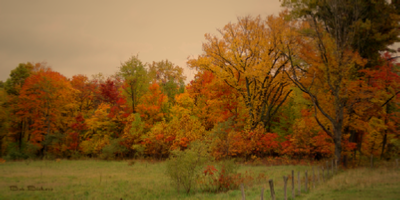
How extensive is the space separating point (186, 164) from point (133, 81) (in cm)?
2930

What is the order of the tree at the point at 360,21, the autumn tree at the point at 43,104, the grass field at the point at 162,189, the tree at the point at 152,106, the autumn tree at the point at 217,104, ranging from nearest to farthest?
the grass field at the point at 162,189 → the tree at the point at 360,21 → the autumn tree at the point at 217,104 → the autumn tree at the point at 43,104 → the tree at the point at 152,106

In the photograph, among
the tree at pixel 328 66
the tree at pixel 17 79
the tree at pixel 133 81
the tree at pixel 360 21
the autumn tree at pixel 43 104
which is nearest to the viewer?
the tree at pixel 360 21

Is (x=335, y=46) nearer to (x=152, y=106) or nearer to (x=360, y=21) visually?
(x=360, y=21)

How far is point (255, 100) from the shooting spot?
29875 mm

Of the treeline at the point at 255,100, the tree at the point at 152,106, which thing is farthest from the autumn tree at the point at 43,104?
the tree at the point at 152,106

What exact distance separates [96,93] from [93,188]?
3080 cm

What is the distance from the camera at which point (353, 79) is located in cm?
2098

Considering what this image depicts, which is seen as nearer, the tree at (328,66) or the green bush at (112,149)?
the tree at (328,66)

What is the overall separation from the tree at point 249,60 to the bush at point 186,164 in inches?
566

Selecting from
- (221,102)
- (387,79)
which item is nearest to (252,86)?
(221,102)

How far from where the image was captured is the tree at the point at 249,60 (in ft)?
92.3

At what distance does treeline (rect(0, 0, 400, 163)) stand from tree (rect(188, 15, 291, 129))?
0.42 ft

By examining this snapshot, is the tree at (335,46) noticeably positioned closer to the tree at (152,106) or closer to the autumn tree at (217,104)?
the autumn tree at (217,104)

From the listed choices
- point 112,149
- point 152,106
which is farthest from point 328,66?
point 112,149
